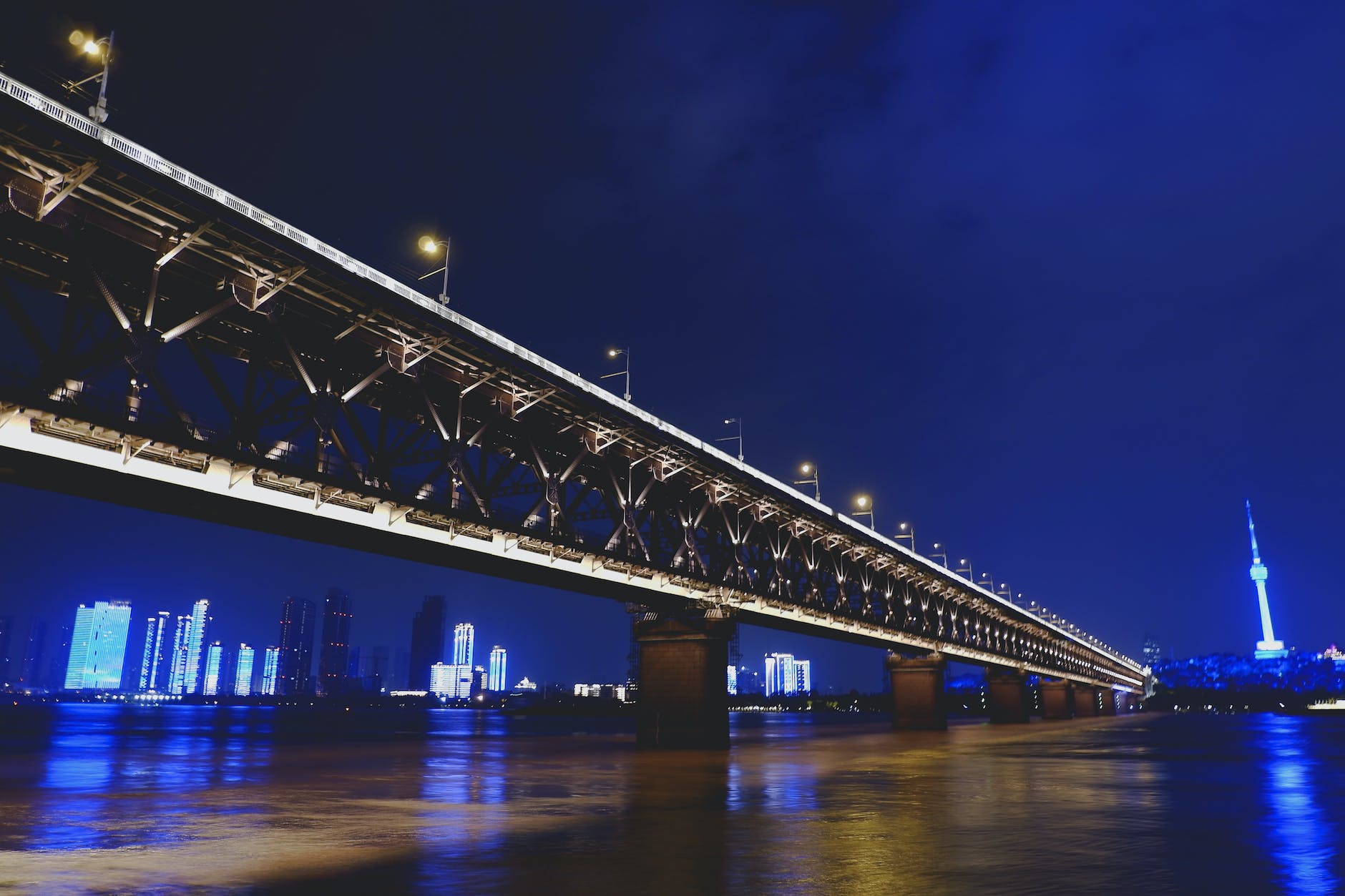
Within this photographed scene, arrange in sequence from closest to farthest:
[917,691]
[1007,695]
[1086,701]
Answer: [917,691] → [1007,695] → [1086,701]

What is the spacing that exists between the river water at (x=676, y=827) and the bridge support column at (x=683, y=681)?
1104 centimetres

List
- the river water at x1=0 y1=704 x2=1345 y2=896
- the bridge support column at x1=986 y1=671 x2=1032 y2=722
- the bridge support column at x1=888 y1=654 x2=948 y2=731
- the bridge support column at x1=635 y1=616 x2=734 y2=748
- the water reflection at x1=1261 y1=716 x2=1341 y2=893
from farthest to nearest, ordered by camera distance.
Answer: the bridge support column at x1=986 y1=671 x2=1032 y2=722 < the bridge support column at x1=888 y1=654 x2=948 y2=731 < the bridge support column at x1=635 y1=616 x2=734 y2=748 < the water reflection at x1=1261 y1=716 x2=1341 y2=893 < the river water at x1=0 y1=704 x2=1345 y2=896

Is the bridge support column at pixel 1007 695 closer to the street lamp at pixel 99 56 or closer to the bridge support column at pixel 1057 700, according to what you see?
the bridge support column at pixel 1057 700

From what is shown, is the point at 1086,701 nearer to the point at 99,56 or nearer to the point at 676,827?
the point at 676,827

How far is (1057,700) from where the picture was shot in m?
150

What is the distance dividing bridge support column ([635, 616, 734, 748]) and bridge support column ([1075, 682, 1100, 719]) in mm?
142788

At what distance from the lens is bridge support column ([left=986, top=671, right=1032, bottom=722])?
376 ft

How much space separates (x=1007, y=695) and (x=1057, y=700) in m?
41.1

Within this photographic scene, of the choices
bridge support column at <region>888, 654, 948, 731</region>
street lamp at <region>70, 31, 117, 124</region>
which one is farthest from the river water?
bridge support column at <region>888, 654, 948, 731</region>

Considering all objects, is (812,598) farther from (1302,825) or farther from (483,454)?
(1302,825)

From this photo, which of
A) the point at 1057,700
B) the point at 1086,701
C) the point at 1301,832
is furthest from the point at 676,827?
the point at 1086,701

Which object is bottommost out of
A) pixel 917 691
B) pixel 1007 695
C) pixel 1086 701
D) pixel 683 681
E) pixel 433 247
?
pixel 1086 701

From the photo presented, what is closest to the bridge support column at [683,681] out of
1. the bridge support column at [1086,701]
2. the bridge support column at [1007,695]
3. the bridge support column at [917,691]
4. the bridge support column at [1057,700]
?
the bridge support column at [917,691]

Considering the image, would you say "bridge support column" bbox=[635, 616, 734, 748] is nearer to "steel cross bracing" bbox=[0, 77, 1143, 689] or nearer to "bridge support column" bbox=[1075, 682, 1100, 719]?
"steel cross bracing" bbox=[0, 77, 1143, 689]
